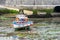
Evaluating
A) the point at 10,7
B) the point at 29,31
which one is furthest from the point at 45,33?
the point at 10,7

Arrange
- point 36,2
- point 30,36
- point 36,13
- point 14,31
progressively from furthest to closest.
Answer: point 36,2 → point 36,13 → point 14,31 → point 30,36

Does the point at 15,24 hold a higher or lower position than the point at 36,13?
higher

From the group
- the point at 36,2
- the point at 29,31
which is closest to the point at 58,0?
the point at 36,2

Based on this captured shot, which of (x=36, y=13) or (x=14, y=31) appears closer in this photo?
(x=14, y=31)

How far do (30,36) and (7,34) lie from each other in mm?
573

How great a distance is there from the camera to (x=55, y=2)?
9.49m

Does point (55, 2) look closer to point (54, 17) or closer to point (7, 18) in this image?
point (54, 17)

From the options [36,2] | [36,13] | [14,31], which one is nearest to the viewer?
[14,31]

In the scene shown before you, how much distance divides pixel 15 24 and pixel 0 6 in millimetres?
3654

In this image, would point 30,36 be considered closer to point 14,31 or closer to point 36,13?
point 14,31

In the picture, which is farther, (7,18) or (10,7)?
(10,7)

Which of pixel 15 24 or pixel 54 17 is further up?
pixel 15 24

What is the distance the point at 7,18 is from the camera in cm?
809

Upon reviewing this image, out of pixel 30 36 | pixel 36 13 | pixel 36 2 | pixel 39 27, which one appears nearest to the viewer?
pixel 30 36
